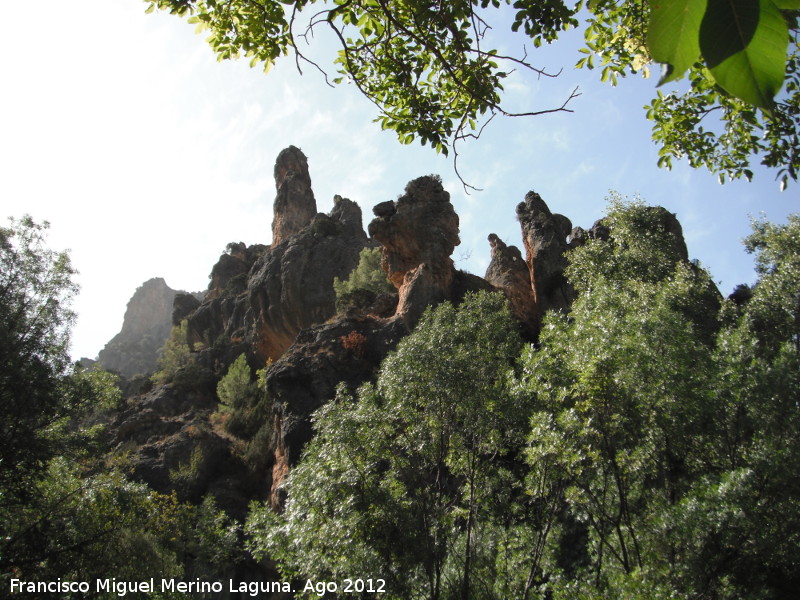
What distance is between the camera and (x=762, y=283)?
1532 centimetres

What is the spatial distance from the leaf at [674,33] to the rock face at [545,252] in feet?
75.5

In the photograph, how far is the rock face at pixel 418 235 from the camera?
2527 cm

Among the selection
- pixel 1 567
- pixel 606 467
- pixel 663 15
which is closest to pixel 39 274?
pixel 1 567

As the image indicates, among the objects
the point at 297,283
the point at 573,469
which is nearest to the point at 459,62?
the point at 573,469

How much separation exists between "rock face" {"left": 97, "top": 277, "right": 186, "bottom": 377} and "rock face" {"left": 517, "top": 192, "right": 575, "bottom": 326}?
66.8m

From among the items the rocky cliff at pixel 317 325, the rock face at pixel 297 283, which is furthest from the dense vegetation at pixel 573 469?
the rock face at pixel 297 283

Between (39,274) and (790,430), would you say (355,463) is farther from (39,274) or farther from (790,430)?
(39,274)

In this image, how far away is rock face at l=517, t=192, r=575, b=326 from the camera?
80.0 feet

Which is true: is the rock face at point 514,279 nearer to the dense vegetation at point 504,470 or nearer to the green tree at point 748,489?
the dense vegetation at point 504,470

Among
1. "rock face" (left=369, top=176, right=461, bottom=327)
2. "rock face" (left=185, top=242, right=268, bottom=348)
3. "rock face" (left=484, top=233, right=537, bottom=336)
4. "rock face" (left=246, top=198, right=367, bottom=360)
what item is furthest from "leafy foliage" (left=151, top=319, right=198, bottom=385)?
"rock face" (left=484, top=233, right=537, bottom=336)

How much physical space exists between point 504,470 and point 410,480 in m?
2.12

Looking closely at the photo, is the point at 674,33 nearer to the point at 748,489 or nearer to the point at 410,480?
the point at 748,489

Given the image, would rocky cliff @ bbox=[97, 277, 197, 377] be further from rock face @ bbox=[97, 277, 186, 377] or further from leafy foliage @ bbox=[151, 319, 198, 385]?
leafy foliage @ bbox=[151, 319, 198, 385]

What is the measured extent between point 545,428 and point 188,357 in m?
38.1
